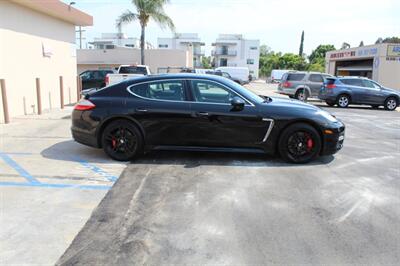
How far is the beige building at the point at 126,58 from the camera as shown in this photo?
40062 millimetres

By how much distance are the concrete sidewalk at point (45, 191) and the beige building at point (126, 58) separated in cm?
3237

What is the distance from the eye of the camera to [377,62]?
29.9 meters

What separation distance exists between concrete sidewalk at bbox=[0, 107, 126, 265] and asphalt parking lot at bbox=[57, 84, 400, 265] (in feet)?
0.66

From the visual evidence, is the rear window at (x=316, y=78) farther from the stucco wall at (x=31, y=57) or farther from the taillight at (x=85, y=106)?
the taillight at (x=85, y=106)

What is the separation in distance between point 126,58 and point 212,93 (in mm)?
34981

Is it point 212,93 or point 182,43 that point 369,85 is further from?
point 182,43

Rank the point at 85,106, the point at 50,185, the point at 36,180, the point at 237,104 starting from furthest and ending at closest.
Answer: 1. the point at 85,106
2. the point at 237,104
3. the point at 36,180
4. the point at 50,185

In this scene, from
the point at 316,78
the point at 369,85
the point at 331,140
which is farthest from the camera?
the point at 316,78

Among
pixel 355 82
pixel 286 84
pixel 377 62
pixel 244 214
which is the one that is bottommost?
pixel 244 214

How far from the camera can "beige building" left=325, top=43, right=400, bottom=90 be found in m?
29.3

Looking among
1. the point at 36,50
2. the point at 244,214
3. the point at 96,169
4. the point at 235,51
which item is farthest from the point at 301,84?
the point at 235,51

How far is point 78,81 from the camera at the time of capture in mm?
17188

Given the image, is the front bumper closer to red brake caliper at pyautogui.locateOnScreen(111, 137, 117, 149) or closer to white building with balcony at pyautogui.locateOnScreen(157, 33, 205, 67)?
red brake caliper at pyautogui.locateOnScreen(111, 137, 117, 149)

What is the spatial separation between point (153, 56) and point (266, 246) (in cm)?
3832
